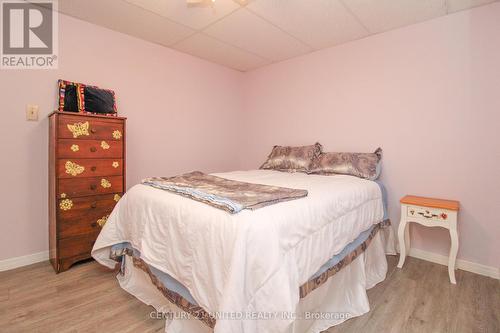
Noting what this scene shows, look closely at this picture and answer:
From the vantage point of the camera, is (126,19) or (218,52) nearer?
(126,19)

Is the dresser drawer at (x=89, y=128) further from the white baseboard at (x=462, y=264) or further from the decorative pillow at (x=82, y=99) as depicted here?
the white baseboard at (x=462, y=264)

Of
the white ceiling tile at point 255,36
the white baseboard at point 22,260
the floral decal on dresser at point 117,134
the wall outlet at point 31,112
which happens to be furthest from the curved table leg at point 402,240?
the wall outlet at point 31,112

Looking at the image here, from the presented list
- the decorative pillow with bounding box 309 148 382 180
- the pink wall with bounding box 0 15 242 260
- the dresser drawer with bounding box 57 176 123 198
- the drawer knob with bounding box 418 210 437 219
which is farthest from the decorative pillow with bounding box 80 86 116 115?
the drawer knob with bounding box 418 210 437 219

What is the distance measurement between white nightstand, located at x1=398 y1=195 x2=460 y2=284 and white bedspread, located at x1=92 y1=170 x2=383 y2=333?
2.17 ft

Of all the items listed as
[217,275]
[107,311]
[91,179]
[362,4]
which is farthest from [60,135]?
[362,4]

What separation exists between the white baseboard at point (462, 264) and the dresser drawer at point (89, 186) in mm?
2881

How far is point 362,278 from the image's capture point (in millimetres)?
1685

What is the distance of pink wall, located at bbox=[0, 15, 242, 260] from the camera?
214cm

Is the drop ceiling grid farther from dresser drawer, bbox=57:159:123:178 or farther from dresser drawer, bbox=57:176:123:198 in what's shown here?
dresser drawer, bbox=57:176:123:198

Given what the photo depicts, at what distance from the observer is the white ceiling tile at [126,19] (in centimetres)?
213

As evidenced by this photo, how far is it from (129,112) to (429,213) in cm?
301

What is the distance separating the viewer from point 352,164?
2.47 metres

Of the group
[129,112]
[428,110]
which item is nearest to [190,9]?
[129,112]

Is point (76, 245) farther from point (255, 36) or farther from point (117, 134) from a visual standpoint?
point (255, 36)
